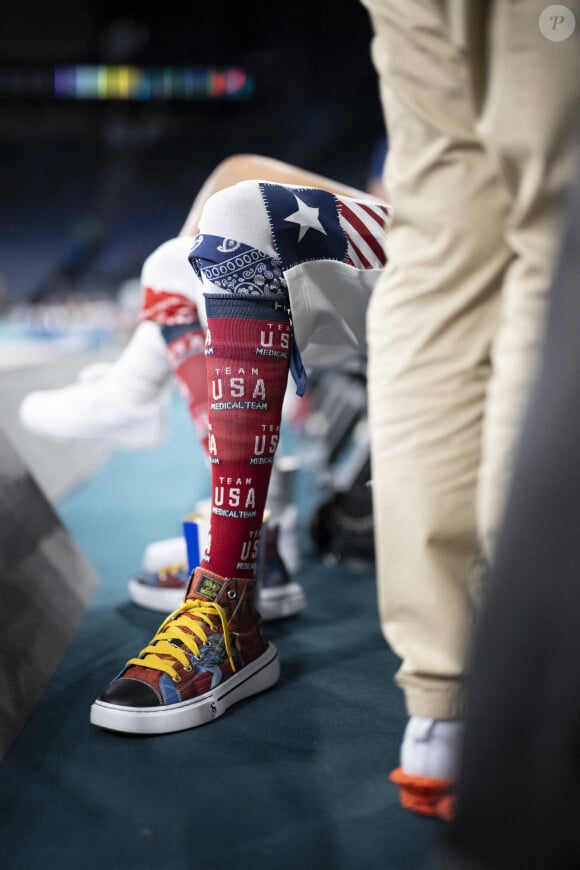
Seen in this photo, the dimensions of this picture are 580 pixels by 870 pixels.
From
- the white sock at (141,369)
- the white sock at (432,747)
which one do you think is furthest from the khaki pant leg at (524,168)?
the white sock at (141,369)

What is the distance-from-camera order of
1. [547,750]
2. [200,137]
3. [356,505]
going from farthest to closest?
[200,137] → [356,505] → [547,750]

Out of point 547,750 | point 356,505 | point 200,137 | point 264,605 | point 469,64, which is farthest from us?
point 200,137

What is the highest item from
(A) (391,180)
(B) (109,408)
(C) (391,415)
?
(A) (391,180)

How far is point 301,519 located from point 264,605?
84 cm

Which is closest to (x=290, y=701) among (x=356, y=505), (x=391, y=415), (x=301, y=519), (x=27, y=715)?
(x=27, y=715)

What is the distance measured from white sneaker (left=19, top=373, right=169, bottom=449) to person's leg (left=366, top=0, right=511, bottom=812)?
2.49 ft

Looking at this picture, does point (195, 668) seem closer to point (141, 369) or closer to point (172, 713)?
point (172, 713)

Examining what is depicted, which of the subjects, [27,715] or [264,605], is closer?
[27,715]

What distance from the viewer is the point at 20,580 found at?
0.91 m

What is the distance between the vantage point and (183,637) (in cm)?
76

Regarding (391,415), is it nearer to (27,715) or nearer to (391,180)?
(391,180)

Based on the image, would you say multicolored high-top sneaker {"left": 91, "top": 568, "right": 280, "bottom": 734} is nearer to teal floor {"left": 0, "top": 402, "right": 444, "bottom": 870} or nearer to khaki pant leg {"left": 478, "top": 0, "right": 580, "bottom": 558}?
teal floor {"left": 0, "top": 402, "right": 444, "bottom": 870}

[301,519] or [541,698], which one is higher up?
[541,698]

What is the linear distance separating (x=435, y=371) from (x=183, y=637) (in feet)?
1.21
